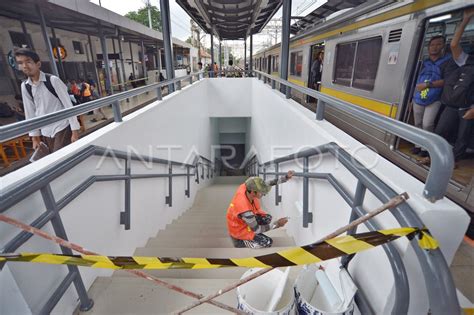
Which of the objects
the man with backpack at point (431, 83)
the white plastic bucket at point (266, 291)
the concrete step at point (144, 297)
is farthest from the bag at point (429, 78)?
the concrete step at point (144, 297)

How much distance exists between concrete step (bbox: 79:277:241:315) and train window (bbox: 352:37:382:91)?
4.27m

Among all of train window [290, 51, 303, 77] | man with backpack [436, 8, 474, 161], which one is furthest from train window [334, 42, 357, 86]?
train window [290, 51, 303, 77]

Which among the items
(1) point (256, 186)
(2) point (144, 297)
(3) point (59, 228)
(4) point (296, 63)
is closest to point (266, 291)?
(2) point (144, 297)

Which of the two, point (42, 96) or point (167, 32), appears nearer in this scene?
point (42, 96)

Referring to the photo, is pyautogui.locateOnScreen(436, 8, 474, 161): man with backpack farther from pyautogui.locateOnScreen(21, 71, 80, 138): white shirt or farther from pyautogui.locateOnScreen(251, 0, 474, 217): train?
pyautogui.locateOnScreen(21, 71, 80, 138): white shirt

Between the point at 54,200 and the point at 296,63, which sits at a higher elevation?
the point at 296,63

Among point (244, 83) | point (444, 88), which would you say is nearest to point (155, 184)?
point (444, 88)

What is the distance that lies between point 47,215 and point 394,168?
6.37 ft

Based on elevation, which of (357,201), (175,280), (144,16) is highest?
(144,16)

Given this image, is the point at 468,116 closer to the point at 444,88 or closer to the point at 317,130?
the point at 444,88

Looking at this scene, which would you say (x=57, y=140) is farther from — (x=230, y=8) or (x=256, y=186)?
(x=230, y=8)

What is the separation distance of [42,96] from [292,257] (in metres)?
2.88

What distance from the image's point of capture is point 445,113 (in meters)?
3.35

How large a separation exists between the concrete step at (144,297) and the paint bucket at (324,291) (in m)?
0.55
